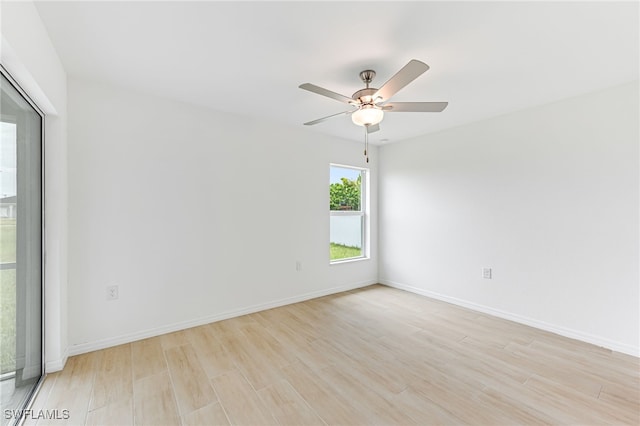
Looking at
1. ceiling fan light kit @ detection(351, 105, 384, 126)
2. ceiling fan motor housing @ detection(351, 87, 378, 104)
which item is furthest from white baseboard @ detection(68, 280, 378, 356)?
ceiling fan motor housing @ detection(351, 87, 378, 104)

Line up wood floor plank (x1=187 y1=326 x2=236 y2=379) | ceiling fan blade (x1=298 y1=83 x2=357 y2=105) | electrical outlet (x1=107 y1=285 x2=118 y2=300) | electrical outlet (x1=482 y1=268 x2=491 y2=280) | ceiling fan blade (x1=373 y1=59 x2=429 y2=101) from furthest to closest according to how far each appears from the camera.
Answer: electrical outlet (x1=482 y1=268 x2=491 y2=280) < electrical outlet (x1=107 y1=285 x2=118 y2=300) < wood floor plank (x1=187 y1=326 x2=236 y2=379) < ceiling fan blade (x1=298 y1=83 x2=357 y2=105) < ceiling fan blade (x1=373 y1=59 x2=429 y2=101)

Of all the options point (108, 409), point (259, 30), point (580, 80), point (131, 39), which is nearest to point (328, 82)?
point (259, 30)

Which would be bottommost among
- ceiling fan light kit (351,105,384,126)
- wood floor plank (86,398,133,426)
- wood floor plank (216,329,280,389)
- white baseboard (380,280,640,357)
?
wood floor plank (216,329,280,389)

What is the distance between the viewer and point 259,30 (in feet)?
5.48

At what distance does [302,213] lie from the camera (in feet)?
12.0

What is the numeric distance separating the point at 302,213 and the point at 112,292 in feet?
7.04

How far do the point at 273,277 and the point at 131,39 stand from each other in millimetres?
2601

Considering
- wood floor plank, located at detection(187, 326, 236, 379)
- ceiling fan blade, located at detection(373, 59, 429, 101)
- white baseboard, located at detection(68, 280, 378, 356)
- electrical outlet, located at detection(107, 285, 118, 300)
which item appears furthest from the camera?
electrical outlet, located at detection(107, 285, 118, 300)

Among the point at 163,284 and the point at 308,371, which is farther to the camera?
the point at 163,284

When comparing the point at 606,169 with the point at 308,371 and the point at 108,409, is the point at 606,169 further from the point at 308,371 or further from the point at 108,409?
the point at 108,409

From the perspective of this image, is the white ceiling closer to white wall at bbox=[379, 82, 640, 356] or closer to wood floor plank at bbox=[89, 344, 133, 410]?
white wall at bbox=[379, 82, 640, 356]

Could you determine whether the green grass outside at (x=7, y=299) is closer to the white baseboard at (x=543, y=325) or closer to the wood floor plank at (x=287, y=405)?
the wood floor plank at (x=287, y=405)

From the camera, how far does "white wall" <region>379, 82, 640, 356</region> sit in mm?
2391

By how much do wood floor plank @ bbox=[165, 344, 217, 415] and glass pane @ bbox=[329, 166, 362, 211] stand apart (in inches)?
99.1
